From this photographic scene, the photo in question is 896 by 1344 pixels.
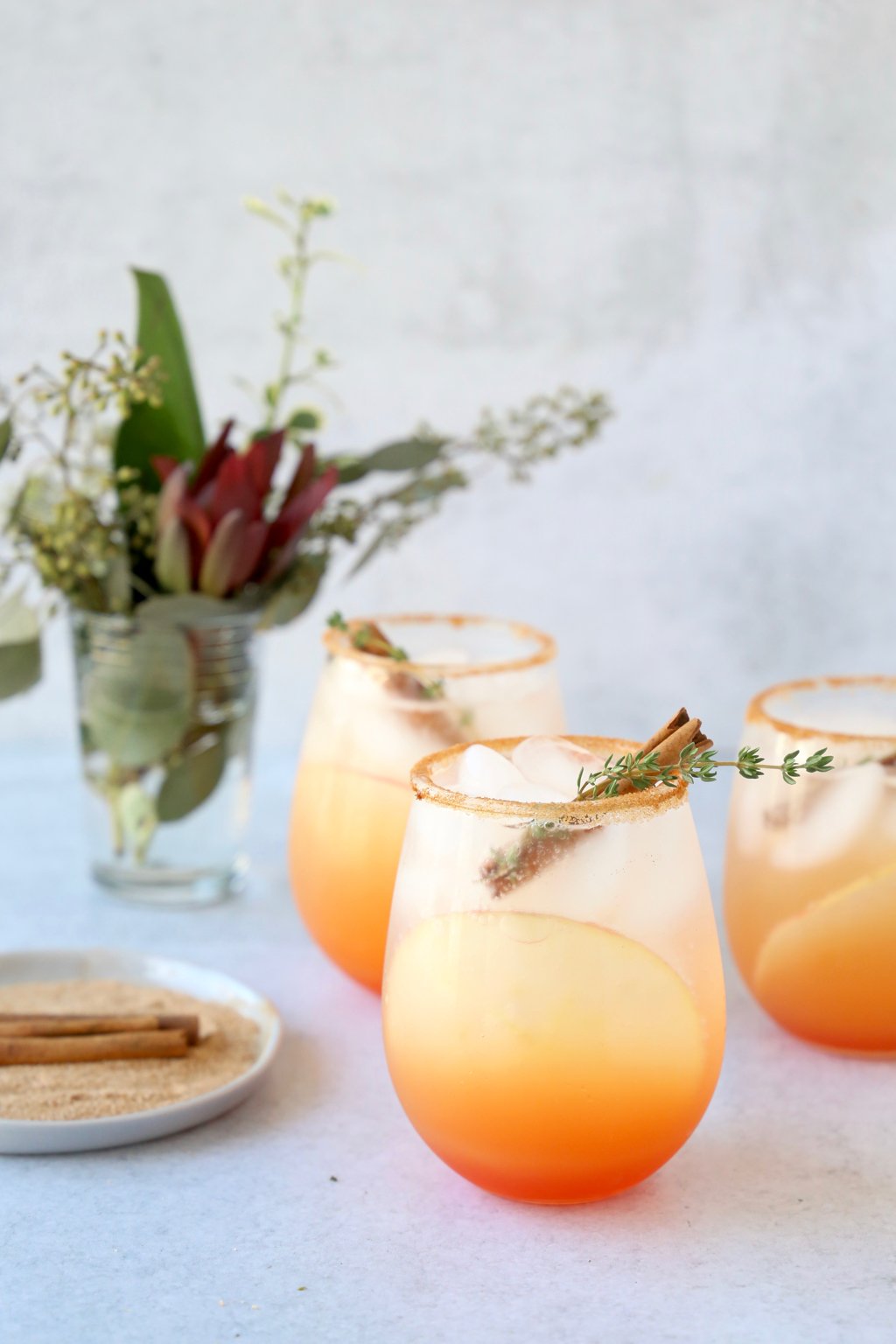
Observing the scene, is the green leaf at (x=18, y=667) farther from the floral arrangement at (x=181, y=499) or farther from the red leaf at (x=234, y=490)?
the red leaf at (x=234, y=490)

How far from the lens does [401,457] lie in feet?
3.60

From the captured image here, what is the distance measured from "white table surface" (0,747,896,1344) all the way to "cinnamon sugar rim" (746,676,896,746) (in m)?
0.20

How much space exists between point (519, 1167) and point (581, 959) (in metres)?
0.11

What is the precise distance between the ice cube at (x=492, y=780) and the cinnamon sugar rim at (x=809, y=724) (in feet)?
0.59

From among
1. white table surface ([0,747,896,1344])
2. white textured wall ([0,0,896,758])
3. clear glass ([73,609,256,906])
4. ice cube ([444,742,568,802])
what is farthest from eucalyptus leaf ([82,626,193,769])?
white textured wall ([0,0,896,758])

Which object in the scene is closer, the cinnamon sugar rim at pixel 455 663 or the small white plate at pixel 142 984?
the small white plate at pixel 142 984

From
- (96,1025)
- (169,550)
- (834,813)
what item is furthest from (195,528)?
(834,813)

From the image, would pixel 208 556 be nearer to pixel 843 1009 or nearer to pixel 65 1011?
pixel 65 1011

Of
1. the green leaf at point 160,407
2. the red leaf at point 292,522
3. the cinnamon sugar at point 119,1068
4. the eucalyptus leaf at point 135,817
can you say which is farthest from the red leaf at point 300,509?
the cinnamon sugar at point 119,1068

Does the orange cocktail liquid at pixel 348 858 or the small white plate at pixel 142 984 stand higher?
the orange cocktail liquid at pixel 348 858

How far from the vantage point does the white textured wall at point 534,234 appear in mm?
1531

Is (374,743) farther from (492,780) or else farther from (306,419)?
(306,419)

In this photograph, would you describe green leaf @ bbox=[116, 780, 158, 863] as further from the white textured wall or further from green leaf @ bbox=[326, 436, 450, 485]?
the white textured wall

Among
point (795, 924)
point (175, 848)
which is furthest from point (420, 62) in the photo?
point (795, 924)
